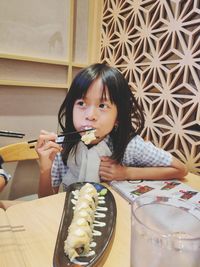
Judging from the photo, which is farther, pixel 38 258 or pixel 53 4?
pixel 53 4

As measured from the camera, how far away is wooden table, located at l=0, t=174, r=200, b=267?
17.3 inches

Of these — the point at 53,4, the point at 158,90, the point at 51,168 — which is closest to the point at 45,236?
the point at 51,168

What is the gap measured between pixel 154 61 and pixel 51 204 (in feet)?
3.13

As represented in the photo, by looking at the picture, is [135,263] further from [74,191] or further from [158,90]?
[158,90]

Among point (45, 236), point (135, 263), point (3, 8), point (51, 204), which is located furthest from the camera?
point (3, 8)

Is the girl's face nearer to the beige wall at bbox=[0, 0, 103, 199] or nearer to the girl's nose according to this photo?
the girl's nose

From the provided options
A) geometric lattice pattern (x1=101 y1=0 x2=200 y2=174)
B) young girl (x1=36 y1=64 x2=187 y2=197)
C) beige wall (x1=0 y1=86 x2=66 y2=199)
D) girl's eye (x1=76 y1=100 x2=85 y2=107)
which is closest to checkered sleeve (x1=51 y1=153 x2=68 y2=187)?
young girl (x1=36 y1=64 x2=187 y2=197)

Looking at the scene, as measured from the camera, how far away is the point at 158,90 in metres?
1.27

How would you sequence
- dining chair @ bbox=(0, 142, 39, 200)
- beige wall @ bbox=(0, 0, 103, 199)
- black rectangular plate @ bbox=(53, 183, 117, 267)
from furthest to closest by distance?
dining chair @ bbox=(0, 142, 39, 200) → beige wall @ bbox=(0, 0, 103, 199) → black rectangular plate @ bbox=(53, 183, 117, 267)

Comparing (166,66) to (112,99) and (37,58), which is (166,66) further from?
(37,58)

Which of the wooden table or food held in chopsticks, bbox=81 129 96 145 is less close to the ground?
food held in chopsticks, bbox=81 129 96 145

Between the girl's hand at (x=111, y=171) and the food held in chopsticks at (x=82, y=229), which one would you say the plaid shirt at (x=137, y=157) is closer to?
the girl's hand at (x=111, y=171)

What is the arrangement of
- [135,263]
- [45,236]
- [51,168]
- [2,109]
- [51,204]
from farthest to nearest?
[2,109] → [51,168] → [51,204] → [45,236] → [135,263]

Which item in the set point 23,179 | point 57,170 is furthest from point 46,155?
point 23,179
